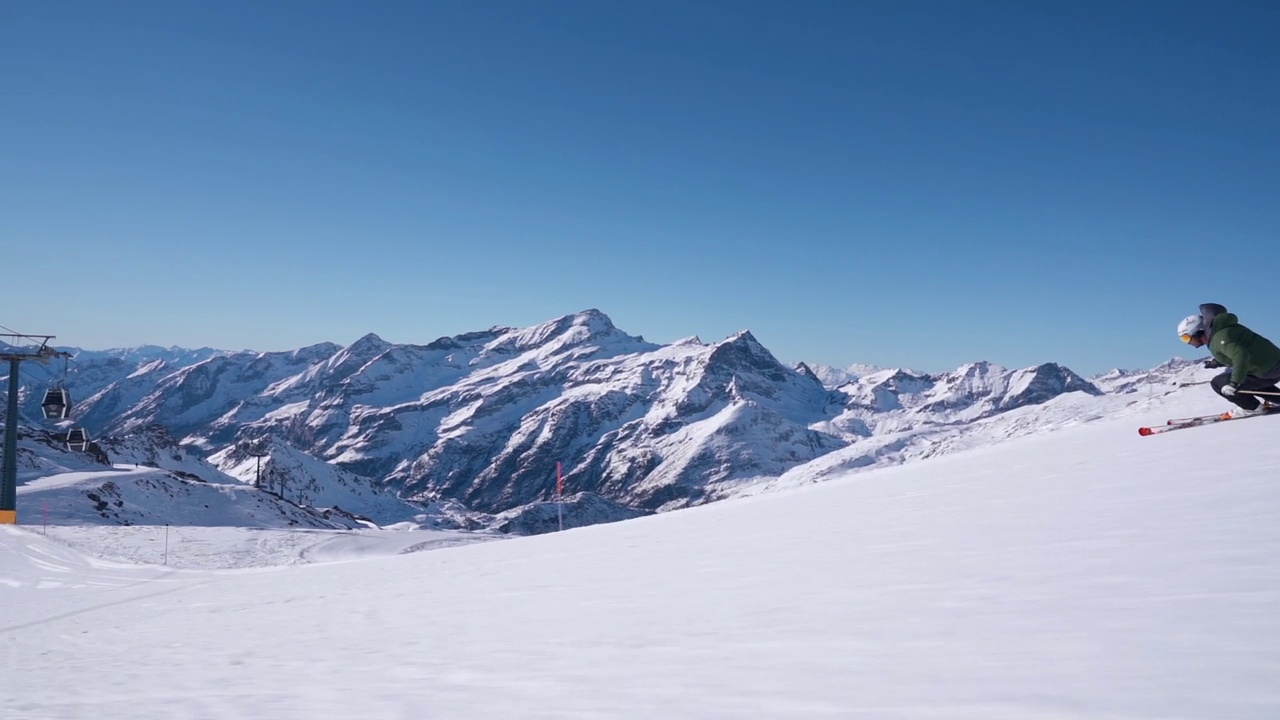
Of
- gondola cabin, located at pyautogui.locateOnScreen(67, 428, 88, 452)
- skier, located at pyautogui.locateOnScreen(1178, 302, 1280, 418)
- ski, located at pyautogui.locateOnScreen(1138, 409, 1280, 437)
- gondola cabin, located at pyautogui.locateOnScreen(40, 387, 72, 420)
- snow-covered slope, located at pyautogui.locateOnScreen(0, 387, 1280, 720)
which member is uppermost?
gondola cabin, located at pyautogui.locateOnScreen(40, 387, 72, 420)

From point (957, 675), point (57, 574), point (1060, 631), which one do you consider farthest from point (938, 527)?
point (57, 574)

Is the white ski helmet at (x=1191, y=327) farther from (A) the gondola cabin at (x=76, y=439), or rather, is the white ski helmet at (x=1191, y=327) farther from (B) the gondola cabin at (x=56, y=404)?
(A) the gondola cabin at (x=76, y=439)

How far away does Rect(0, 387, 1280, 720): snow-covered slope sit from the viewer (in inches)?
148

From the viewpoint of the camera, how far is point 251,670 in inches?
258

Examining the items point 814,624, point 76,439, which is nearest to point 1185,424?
point 814,624

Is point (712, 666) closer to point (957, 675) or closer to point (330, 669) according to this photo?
point (957, 675)

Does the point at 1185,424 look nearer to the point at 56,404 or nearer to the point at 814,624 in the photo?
the point at 814,624

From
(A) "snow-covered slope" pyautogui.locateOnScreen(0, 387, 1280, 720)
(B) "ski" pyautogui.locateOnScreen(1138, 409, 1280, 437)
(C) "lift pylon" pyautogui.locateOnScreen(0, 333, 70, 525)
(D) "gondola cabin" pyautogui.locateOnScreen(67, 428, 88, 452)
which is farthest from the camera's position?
(D) "gondola cabin" pyautogui.locateOnScreen(67, 428, 88, 452)

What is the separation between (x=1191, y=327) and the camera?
13766 millimetres

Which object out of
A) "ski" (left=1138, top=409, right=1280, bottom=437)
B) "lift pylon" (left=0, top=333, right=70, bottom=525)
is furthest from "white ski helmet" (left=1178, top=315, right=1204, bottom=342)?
"lift pylon" (left=0, top=333, right=70, bottom=525)

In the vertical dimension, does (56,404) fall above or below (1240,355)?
above

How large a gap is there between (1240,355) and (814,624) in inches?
502

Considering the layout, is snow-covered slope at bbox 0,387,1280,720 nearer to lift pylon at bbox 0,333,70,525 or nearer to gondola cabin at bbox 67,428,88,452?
lift pylon at bbox 0,333,70,525

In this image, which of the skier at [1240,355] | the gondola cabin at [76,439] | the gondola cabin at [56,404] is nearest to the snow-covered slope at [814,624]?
the skier at [1240,355]
